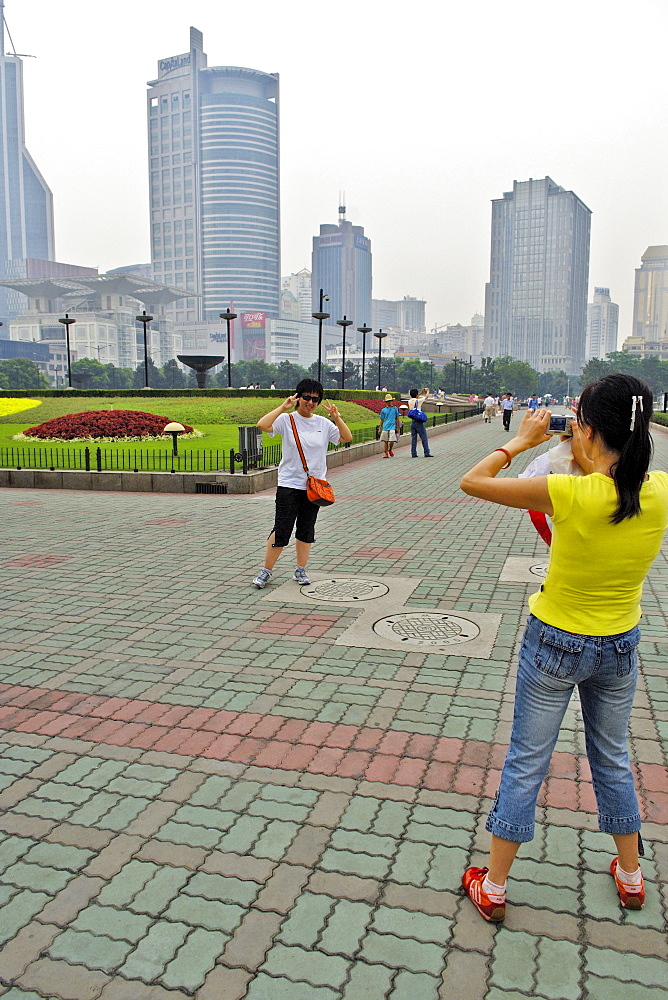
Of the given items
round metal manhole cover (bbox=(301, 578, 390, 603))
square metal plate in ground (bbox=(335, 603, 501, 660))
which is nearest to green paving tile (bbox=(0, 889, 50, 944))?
square metal plate in ground (bbox=(335, 603, 501, 660))

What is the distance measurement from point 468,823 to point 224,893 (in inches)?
40.8

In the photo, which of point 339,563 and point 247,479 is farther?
point 247,479

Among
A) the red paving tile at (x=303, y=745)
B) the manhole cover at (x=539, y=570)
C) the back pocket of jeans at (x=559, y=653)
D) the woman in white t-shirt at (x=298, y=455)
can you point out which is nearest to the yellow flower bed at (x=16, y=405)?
the woman in white t-shirt at (x=298, y=455)

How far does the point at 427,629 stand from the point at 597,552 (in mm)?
3474

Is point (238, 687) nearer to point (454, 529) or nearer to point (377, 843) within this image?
point (377, 843)

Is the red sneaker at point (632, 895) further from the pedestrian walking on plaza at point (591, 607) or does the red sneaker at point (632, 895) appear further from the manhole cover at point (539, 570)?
the manhole cover at point (539, 570)

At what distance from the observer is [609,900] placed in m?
2.67

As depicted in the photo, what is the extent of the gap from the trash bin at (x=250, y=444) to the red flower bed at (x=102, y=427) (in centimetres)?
687

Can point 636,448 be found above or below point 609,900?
above

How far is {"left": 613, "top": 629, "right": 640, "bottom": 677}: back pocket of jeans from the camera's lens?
2426mm

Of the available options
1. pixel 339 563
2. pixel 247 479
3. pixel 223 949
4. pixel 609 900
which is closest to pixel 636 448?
pixel 609 900

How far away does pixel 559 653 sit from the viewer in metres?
2.41

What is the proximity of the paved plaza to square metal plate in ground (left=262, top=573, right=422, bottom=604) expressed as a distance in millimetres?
41

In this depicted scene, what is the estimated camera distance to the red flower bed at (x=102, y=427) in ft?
67.2
